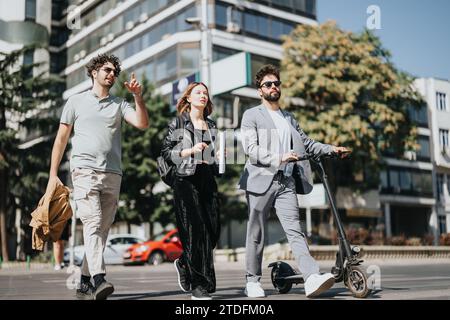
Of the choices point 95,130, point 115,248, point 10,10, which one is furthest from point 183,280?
point 10,10

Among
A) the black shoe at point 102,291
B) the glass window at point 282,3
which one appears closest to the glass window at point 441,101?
the glass window at point 282,3

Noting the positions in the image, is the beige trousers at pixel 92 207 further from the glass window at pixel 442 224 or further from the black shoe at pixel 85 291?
the glass window at pixel 442 224

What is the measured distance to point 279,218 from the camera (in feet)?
17.0

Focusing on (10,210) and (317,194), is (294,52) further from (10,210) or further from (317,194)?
(10,210)

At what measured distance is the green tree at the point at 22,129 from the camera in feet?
95.1

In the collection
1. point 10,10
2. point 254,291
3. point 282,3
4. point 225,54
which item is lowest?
point 254,291

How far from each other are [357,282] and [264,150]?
140cm

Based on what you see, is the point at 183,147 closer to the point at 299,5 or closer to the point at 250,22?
the point at 250,22

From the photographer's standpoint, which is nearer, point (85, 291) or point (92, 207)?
point (92, 207)

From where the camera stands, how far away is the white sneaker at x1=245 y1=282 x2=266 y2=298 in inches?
204

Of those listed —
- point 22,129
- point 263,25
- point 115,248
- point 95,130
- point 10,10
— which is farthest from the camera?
point 263,25

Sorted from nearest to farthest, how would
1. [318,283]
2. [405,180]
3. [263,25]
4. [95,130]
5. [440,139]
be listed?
1. [318,283]
2. [95,130]
3. [263,25]
4. [405,180]
5. [440,139]

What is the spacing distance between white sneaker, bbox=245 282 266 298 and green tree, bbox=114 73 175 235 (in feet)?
69.0
